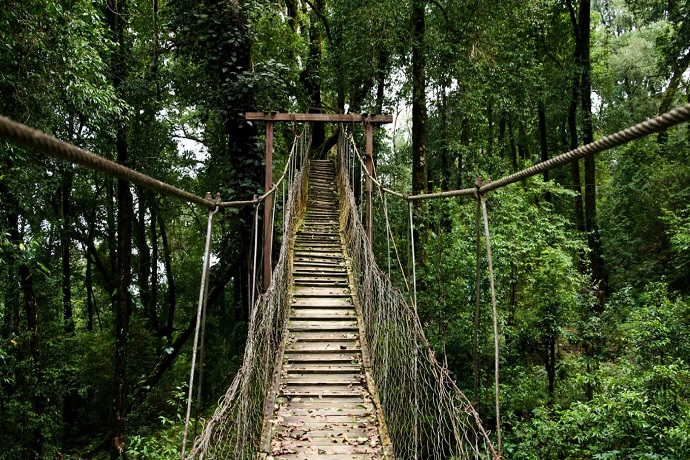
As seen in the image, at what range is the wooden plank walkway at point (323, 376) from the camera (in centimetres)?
247

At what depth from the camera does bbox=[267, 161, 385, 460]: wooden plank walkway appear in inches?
97.1

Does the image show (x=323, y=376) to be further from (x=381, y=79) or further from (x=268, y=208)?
(x=381, y=79)

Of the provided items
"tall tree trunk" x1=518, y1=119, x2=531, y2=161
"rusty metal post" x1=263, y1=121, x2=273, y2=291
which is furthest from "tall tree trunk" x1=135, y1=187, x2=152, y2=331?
"tall tree trunk" x1=518, y1=119, x2=531, y2=161

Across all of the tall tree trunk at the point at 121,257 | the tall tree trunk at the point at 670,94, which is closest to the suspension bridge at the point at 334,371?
the tall tree trunk at the point at 121,257

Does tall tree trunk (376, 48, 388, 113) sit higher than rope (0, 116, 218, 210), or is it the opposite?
tall tree trunk (376, 48, 388, 113)

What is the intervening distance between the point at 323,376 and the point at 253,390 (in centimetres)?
72

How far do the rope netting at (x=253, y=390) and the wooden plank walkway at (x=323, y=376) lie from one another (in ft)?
0.30

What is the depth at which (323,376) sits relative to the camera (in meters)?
3.13

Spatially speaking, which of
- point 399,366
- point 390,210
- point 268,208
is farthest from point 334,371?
point 390,210

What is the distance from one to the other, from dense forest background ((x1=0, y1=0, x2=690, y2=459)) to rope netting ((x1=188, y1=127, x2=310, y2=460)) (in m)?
0.97

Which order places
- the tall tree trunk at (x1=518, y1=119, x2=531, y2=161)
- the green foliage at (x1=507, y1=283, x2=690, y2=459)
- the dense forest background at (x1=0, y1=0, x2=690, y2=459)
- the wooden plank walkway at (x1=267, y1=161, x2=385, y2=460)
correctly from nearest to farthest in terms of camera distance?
the wooden plank walkway at (x1=267, y1=161, x2=385, y2=460) → the green foliage at (x1=507, y1=283, x2=690, y2=459) → the dense forest background at (x1=0, y1=0, x2=690, y2=459) → the tall tree trunk at (x1=518, y1=119, x2=531, y2=161)

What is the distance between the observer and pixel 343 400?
290 centimetres

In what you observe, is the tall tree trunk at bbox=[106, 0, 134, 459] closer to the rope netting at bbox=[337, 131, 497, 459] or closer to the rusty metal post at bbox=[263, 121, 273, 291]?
the rusty metal post at bbox=[263, 121, 273, 291]

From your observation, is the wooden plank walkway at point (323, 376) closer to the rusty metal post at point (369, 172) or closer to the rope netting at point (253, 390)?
the rope netting at point (253, 390)
